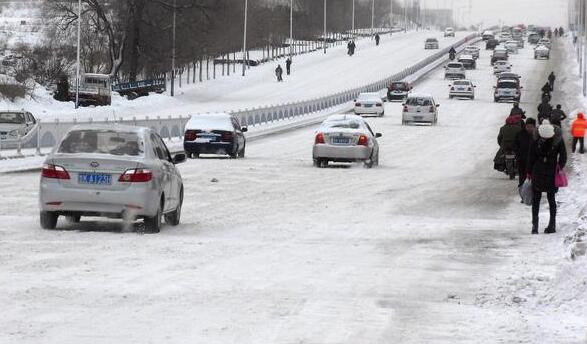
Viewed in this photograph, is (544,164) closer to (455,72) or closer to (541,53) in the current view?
(455,72)

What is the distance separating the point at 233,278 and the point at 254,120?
5009 centimetres

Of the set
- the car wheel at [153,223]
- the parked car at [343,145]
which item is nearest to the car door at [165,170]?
the car wheel at [153,223]

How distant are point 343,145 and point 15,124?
12.7 metres

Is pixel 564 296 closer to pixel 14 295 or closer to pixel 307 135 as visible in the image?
pixel 14 295

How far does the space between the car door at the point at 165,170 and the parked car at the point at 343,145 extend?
17188 millimetres

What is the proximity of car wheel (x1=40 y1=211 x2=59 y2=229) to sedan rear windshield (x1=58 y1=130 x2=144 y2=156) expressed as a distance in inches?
33.8

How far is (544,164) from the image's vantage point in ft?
63.1

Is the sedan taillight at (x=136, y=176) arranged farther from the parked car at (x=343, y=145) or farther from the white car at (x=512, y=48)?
the white car at (x=512, y=48)

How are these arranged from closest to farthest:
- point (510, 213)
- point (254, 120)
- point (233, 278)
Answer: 1. point (233, 278)
2. point (510, 213)
3. point (254, 120)

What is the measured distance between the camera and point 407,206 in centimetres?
2453

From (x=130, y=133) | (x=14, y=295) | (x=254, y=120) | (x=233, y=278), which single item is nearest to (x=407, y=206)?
(x=130, y=133)

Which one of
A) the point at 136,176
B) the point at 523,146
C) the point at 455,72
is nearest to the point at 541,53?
the point at 455,72

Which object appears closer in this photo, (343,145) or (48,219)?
(48,219)

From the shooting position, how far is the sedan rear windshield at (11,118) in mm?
44781
